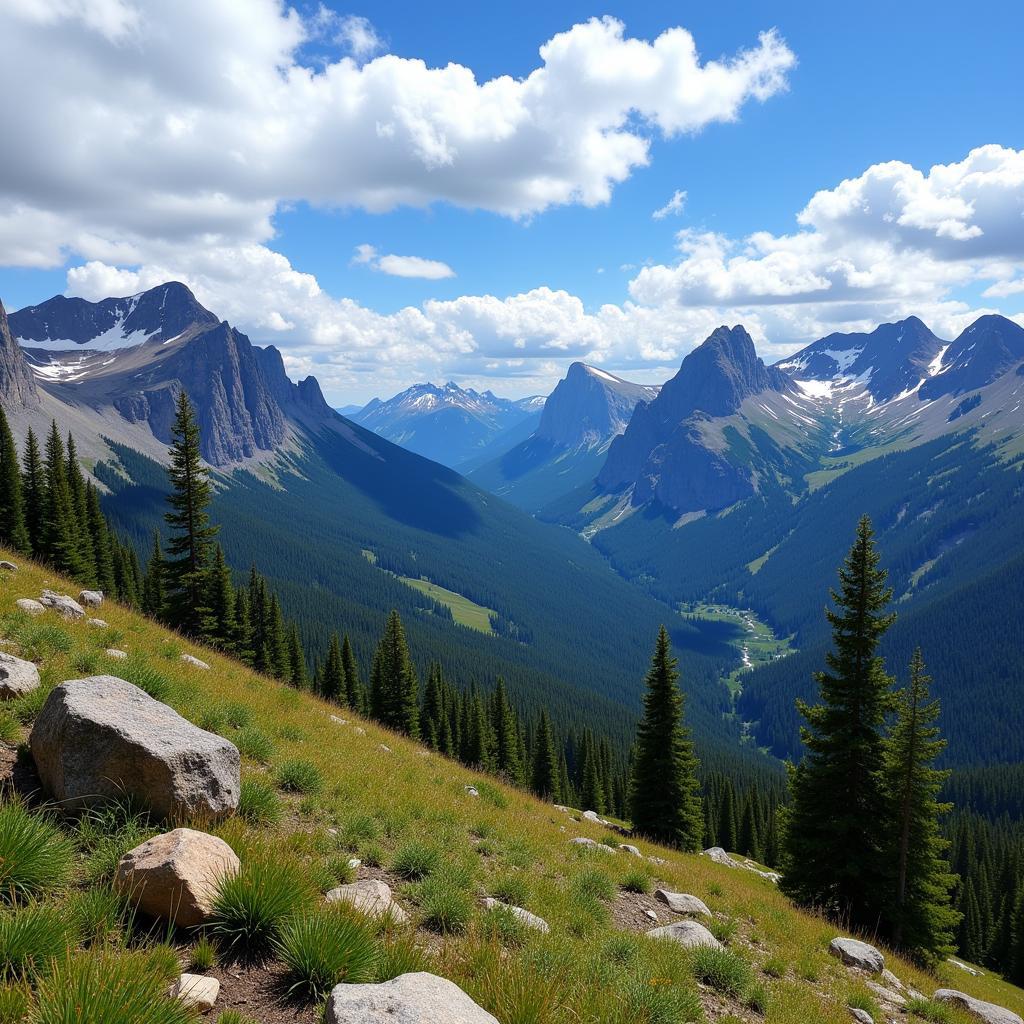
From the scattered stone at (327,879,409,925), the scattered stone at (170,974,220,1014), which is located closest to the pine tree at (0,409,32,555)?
the scattered stone at (327,879,409,925)

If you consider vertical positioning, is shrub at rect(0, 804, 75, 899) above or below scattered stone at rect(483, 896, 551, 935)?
above

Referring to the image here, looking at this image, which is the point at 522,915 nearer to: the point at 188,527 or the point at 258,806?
the point at 258,806

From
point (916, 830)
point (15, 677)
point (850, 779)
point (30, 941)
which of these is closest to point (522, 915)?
point (30, 941)

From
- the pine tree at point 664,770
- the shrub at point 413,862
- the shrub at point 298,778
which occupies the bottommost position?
the pine tree at point 664,770

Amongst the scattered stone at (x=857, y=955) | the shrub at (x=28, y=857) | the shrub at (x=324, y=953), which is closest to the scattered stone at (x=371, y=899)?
the shrub at (x=324, y=953)

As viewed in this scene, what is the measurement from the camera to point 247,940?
5809 mm

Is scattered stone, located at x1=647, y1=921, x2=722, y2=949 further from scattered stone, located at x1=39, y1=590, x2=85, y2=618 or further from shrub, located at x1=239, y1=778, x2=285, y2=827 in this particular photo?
scattered stone, located at x1=39, y1=590, x2=85, y2=618

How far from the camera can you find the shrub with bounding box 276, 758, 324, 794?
1065cm

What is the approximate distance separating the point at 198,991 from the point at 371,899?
283 cm

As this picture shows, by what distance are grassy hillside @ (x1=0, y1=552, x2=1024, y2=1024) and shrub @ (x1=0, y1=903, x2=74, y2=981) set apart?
3cm

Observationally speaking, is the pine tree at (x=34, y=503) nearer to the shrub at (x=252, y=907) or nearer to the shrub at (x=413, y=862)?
the shrub at (x=413, y=862)

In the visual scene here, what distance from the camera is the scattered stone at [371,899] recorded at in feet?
21.9

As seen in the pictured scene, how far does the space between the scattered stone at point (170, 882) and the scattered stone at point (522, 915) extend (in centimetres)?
416

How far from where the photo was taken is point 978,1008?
43.2 ft
